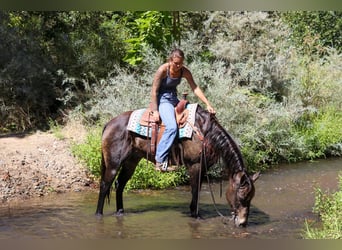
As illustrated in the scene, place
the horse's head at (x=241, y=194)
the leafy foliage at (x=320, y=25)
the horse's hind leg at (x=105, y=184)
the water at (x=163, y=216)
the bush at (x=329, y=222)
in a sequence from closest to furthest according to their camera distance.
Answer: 1. the bush at (x=329, y=222)
2. the water at (x=163, y=216)
3. the horse's head at (x=241, y=194)
4. the horse's hind leg at (x=105, y=184)
5. the leafy foliage at (x=320, y=25)

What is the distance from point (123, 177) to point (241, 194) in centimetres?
189

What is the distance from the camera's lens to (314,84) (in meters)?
12.4

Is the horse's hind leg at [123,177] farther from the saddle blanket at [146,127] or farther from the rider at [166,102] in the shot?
the rider at [166,102]

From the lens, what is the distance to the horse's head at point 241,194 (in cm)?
588

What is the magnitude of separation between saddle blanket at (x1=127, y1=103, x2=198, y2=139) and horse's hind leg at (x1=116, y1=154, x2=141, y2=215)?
1.48ft

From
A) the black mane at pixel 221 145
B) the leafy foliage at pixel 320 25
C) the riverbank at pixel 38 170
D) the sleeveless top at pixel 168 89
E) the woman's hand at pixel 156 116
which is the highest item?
the leafy foliage at pixel 320 25

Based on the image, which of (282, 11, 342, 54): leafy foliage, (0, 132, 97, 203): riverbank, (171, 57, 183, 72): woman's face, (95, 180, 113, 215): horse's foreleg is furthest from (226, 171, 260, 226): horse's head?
(282, 11, 342, 54): leafy foliage

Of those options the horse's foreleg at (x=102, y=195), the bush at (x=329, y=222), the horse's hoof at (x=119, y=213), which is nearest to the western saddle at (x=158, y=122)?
the horse's foreleg at (x=102, y=195)

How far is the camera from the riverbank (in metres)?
8.06

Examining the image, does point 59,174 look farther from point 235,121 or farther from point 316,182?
point 316,182

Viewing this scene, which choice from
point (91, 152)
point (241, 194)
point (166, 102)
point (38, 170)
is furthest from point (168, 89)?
point (38, 170)

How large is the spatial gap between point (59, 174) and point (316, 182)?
466cm

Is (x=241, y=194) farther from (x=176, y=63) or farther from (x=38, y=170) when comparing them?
(x=38, y=170)

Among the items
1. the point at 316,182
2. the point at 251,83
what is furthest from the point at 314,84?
the point at 316,182
